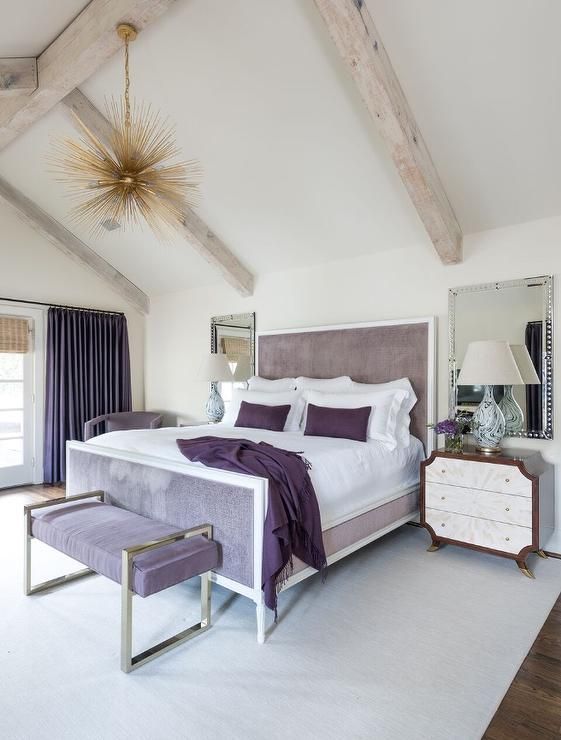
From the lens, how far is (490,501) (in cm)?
319

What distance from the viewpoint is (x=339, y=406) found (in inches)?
158

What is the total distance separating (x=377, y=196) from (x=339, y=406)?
172 cm

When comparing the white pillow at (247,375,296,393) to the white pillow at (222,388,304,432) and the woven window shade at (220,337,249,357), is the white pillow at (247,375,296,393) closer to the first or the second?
the white pillow at (222,388,304,432)

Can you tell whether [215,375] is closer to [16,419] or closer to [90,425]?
[90,425]

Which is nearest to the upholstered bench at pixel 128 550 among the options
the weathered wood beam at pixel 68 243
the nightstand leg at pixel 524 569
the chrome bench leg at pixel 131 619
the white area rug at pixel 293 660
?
the chrome bench leg at pixel 131 619

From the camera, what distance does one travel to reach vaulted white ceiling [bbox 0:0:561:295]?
8.75 ft

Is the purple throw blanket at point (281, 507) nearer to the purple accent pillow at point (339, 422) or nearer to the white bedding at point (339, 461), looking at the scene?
the white bedding at point (339, 461)

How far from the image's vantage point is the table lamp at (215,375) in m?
5.35

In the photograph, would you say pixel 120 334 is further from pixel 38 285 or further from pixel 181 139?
pixel 181 139

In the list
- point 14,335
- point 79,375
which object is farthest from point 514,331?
point 14,335

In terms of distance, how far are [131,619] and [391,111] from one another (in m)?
→ 3.06

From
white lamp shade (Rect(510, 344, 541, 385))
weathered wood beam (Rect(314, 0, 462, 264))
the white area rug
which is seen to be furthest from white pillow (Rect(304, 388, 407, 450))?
weathered wood beam (Rect(314, 0, 462, 264))

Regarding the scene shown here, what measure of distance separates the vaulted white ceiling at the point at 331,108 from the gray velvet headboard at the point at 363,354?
2.41 ft

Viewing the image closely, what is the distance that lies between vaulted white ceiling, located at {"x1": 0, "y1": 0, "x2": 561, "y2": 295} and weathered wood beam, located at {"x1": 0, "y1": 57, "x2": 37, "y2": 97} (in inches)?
3.5
